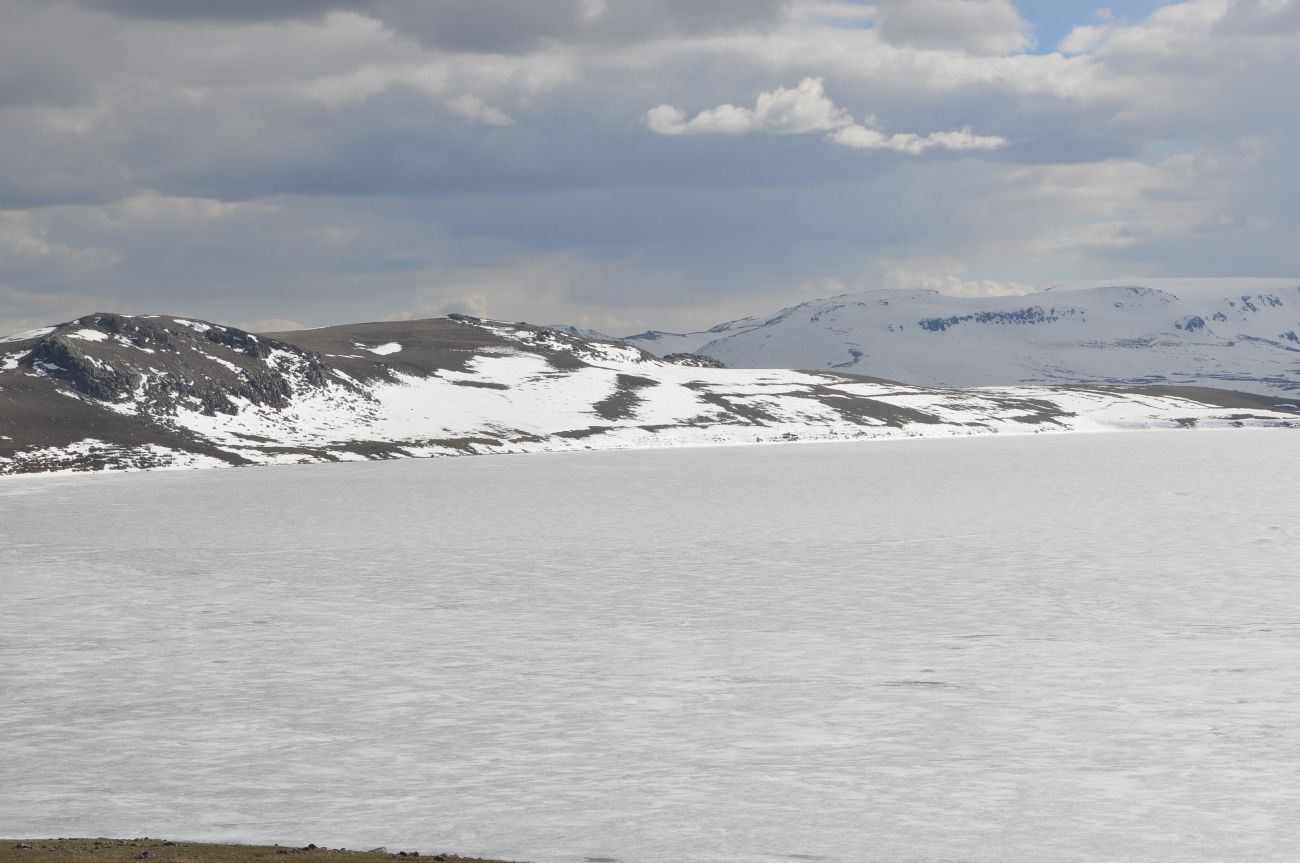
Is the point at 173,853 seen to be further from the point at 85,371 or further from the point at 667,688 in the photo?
the point at 85,371

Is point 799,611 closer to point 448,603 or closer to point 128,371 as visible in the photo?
point 448,603

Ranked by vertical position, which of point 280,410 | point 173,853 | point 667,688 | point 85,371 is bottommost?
point 667,688

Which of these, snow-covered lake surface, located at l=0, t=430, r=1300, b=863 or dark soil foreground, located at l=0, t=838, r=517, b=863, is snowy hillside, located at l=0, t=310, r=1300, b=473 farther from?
dark soil foreground, located at l=0, t=838, r=517, b=863

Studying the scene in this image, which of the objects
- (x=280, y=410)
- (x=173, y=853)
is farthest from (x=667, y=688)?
(x=280, y=410)

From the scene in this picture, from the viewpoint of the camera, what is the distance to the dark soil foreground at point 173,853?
1395cm

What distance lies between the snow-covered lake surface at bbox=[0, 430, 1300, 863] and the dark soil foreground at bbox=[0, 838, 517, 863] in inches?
27.3

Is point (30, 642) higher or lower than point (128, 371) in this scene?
lower

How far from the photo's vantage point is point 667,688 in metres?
24.7

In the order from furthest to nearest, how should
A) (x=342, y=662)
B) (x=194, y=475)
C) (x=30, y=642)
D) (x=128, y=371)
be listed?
(x=128, y=371) → (x=194, y=475) → (x=30, y=642) → (x=342, y=662)

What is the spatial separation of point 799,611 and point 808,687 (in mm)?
9716

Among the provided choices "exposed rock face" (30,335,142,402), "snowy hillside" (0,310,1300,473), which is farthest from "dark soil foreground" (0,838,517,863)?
"exposed rock face" (30,335,142,402)

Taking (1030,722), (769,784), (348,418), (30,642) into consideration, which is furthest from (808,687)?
(348,418)

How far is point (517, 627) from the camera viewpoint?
3222 cm

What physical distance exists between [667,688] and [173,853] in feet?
38.4
